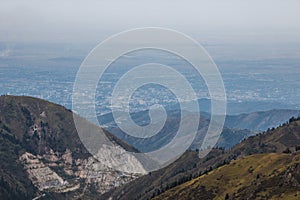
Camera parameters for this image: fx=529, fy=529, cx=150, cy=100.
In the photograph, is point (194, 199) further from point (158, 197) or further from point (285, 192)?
point (285, 192)

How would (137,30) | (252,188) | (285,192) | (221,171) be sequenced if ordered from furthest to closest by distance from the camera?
(221,171)
(252,188)
(285,192)
(137,30)

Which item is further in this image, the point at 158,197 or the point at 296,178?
the point at 158,197

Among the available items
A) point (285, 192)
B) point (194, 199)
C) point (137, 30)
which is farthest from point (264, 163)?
point (137, 30)

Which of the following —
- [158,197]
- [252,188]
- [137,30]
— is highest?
[137,30]

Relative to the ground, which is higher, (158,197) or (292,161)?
(292,161)

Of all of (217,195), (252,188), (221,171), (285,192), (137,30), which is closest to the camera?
(137,30)

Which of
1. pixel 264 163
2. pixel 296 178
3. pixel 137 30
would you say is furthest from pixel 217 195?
pixel 137 30

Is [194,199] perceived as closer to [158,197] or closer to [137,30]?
[158,197]
